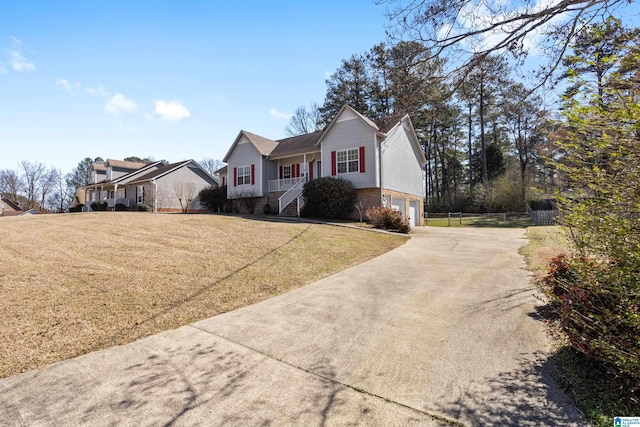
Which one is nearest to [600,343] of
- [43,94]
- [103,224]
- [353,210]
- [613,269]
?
[613,269]

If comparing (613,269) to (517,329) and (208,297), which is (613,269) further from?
(208,297)

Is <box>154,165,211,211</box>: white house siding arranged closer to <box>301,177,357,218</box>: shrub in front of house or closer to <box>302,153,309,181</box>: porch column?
<box>302,153,309,181</box>: porch column

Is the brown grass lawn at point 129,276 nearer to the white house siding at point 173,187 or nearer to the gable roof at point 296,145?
the gable roof at point 296,145

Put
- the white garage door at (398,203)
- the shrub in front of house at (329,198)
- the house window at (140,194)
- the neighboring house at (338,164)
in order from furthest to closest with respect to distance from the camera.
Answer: the house window at (140,194), the white garage door at (398,203), the neighboring house at (338,164), the shrub in front of house at (329,198)

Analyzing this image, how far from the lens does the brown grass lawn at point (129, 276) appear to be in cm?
383

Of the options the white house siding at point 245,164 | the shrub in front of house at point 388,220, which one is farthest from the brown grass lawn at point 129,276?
the white house siding at point 245,164

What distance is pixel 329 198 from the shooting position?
58.8ft

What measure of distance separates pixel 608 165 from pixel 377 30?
4331mm

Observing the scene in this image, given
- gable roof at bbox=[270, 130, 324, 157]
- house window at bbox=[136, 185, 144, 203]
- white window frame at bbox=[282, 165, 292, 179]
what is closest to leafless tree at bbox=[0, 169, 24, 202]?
house window at bbox=[136, 185, 144, 203]

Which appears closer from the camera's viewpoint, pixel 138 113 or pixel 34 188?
pixel 138 113

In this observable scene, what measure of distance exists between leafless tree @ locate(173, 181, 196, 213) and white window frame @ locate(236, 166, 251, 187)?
23.1 ft

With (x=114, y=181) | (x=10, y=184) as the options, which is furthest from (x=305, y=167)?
(x=10, y=184)

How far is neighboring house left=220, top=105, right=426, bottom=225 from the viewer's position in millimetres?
18344

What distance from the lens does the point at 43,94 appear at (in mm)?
9859
